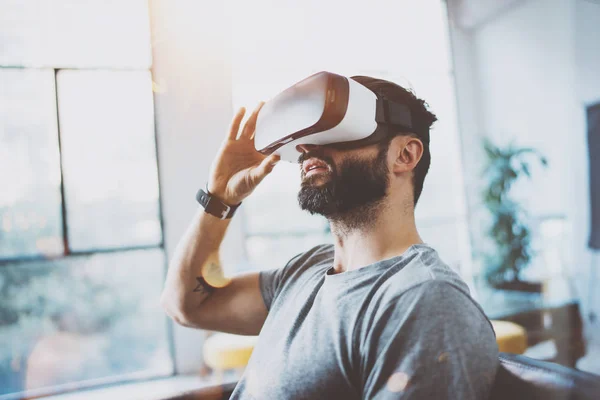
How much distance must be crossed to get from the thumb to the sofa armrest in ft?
1.58

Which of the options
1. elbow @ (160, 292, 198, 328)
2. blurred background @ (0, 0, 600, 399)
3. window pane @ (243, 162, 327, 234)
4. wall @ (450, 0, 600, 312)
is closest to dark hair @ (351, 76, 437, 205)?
elbow @ (160, 292, 198, 328)

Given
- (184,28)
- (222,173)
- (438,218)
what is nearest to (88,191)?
(184,28)

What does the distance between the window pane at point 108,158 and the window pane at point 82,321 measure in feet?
0.52

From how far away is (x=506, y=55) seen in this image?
4020mm

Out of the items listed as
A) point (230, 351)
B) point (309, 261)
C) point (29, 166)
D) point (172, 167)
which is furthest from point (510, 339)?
point (29, 166)

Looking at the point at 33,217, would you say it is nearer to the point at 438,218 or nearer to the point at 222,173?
the point at 222,173

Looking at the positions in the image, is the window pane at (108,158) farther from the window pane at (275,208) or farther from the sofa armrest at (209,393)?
the sofa armrest at (209,393)

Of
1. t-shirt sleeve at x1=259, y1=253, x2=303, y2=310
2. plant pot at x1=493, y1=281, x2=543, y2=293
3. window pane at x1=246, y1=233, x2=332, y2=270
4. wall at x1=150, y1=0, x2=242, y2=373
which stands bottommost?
plant pot at x1=493, y1=281, x2=543, y2=293

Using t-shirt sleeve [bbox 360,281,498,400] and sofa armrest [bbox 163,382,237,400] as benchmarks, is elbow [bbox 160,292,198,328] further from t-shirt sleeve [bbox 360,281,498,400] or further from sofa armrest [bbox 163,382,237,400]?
t-shirt sleeve [bbox 360,281,498,400]

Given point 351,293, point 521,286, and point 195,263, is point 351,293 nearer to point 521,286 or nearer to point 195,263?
point 195,263

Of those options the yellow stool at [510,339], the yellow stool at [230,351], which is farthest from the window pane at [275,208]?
the yellow stool at [510,339]

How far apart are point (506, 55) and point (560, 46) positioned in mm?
509

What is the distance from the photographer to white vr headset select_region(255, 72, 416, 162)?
0.81m

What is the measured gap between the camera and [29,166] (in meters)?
2.82
